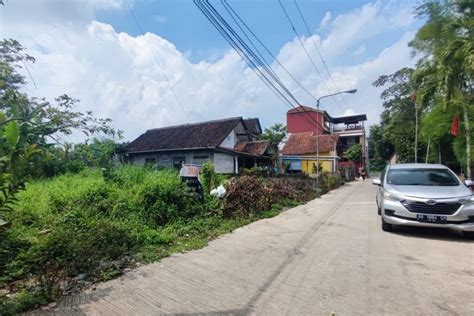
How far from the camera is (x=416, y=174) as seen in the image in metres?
7.89

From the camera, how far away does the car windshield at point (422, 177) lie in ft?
24.4

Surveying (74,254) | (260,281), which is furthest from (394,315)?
(74,254)

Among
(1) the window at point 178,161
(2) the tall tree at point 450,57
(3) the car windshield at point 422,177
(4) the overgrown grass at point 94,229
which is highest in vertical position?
(2) the tall tree at point 450,57

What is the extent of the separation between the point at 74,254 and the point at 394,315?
13.9ft

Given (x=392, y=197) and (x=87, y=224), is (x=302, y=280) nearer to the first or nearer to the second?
(x=392, y=197)

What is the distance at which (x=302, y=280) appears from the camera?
4.25 metres

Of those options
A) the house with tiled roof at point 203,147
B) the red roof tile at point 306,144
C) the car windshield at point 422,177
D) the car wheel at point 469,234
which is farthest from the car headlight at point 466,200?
the red roof tile at point 306,144

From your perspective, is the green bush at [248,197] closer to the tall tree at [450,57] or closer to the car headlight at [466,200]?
the car headlight at [466,200]

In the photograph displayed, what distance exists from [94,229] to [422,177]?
7587mm

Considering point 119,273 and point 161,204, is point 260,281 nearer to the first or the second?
point 119,273

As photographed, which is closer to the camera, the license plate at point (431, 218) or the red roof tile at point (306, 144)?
the license plate at point (431, 218)

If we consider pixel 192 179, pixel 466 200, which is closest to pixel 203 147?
pixel 192 179

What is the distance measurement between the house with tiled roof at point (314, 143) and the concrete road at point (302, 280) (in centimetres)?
1840

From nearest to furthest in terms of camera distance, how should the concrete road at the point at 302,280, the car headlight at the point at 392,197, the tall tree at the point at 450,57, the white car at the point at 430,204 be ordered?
the concrete road at the point at 302,280 → the white car at the point at 430,204 → the car headlight at the point at 392,197 → the tall tree at the point at 450,57
